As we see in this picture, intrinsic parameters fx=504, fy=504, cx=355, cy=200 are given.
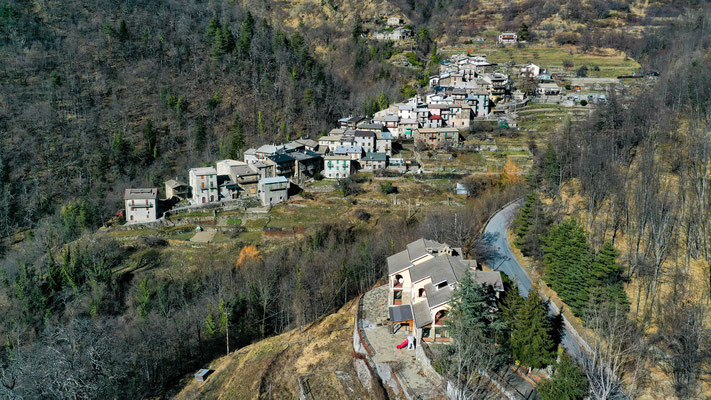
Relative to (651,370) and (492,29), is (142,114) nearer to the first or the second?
(651,370)

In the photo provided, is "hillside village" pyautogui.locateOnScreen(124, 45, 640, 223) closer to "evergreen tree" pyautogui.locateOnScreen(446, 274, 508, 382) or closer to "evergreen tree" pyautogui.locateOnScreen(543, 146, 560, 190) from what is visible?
"evergreen tree" pyautogui.locateOnScreen(543, 146, 560, 190)

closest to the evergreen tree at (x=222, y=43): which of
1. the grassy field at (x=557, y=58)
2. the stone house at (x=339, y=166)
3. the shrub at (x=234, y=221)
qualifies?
the stone house at (x=339, y=166)

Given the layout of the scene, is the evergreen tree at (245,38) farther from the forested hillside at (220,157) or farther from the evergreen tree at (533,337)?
the evergreen tree at (533,337)

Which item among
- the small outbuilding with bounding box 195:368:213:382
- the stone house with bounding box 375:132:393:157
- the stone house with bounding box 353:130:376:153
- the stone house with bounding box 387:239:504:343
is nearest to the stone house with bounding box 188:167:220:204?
the stone house with bounding box 353:130:376:153

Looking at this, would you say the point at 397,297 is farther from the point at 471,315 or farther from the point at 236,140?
the point at 236,140

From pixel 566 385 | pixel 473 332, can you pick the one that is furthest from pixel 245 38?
pixel 566 385

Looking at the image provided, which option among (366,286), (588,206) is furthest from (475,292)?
(588,206)
